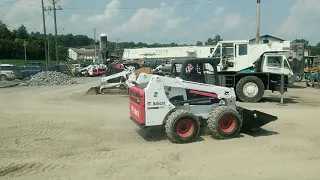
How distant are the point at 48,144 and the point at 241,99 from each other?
10824mm

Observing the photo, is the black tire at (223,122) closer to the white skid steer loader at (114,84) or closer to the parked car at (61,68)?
the white skid steer loader at (114,84)

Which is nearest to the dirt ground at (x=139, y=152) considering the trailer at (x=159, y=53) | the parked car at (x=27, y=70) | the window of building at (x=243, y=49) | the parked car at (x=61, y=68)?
the window of building at (x=243, y=49)

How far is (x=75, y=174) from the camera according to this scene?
6.36 meters

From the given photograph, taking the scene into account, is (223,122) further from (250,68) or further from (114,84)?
(114,84)

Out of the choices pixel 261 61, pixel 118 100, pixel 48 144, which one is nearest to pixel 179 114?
pixel 48 144

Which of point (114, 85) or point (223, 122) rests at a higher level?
point (114, 85)

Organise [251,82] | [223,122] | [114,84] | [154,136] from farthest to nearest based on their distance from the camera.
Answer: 1. [114,84]
2. [251,82]
3. [154,136]
4. [223,122]

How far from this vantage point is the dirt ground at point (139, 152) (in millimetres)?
6395

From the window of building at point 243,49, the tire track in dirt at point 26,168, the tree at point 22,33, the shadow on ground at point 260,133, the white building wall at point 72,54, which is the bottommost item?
the tire track in dirt at point 26,168

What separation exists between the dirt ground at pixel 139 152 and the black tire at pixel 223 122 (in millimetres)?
208

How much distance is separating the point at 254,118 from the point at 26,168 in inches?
219

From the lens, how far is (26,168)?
6727 mm

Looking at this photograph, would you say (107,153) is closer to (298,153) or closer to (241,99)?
(298,153)

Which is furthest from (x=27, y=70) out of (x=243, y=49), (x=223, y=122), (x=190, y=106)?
(x=223, y=122)
